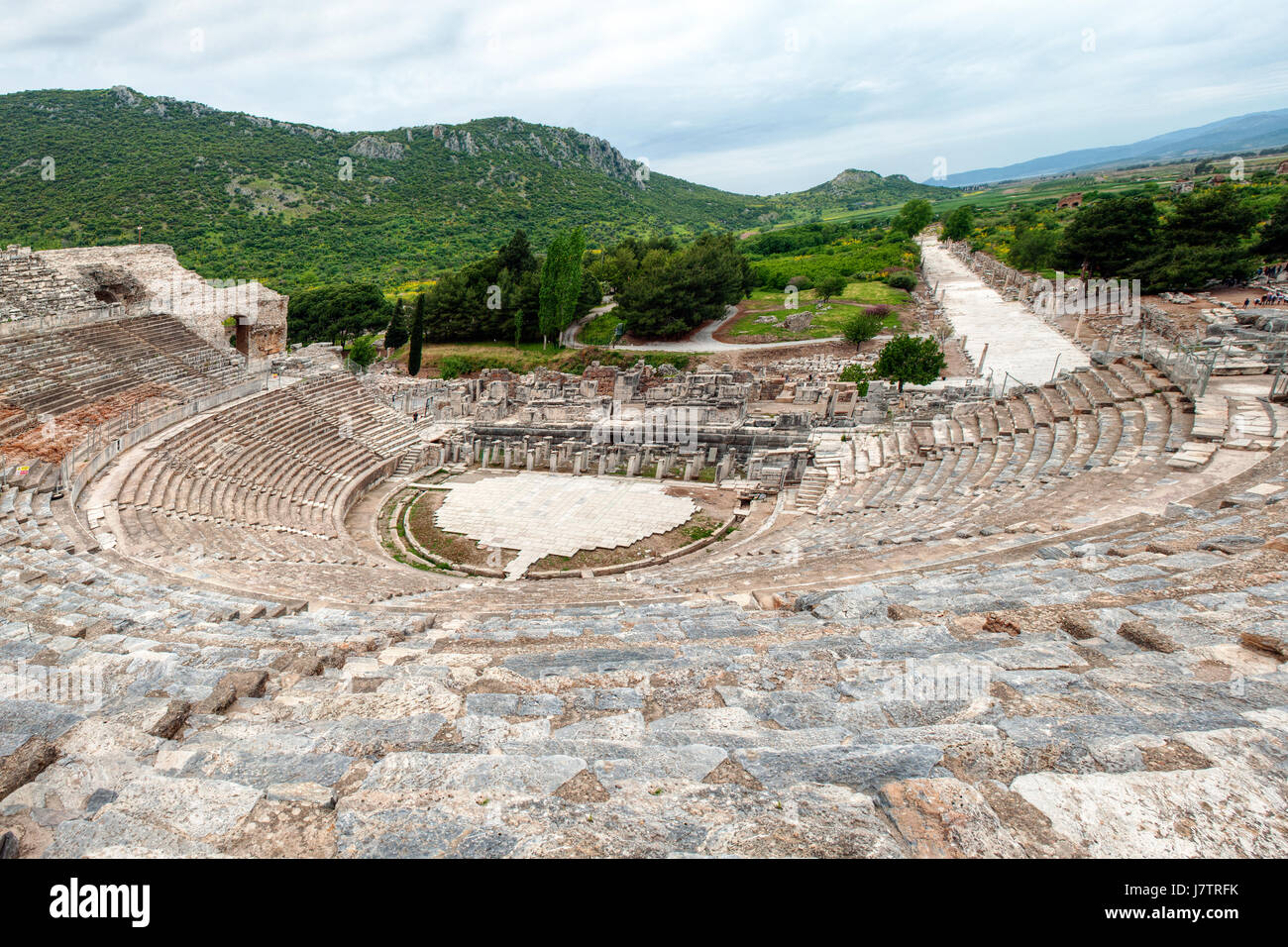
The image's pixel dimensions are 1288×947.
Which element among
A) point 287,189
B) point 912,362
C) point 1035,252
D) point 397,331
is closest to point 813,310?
point 1035,252

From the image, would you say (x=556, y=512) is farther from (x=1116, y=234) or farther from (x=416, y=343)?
(x=1116, y=234)

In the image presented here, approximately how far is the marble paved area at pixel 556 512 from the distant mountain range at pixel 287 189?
152 ft

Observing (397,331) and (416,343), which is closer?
(416,343)

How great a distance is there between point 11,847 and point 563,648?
10.1 feet

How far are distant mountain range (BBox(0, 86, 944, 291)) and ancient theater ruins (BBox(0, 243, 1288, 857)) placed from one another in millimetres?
48896

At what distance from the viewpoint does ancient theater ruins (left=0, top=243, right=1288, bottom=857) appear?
251 centimetres

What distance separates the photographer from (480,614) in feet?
22.8

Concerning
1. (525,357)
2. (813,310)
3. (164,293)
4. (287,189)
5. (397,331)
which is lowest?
(525,357)

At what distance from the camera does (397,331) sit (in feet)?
147

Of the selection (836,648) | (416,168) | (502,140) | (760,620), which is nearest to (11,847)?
(836,648)

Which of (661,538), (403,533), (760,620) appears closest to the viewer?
(760,620)

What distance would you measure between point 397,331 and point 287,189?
4055cm

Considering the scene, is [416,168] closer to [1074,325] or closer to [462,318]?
[462,318]

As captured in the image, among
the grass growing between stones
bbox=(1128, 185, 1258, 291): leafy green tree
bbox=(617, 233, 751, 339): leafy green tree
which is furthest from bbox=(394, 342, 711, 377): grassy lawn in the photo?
bbox=(1128, 185, 1258, 291): leafy green tree
